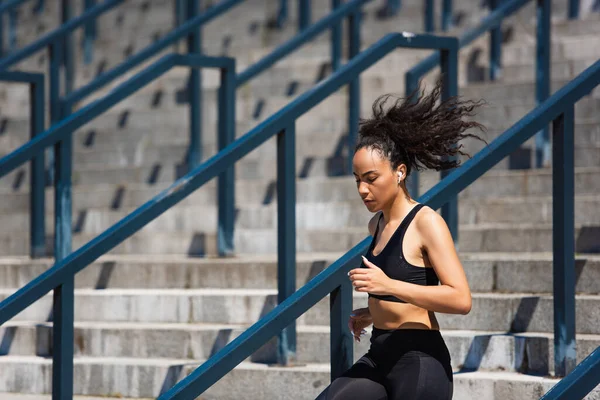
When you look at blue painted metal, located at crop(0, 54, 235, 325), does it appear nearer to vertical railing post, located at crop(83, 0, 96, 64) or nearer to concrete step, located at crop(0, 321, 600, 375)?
concrete step, located at crop(0, 321, 600, 375)

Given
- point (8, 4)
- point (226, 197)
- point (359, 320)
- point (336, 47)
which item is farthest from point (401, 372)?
point (8, 4)

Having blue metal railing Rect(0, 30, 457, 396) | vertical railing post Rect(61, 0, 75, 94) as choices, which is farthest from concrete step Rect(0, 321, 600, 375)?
vertical railing post Rect(61, 0, 75, 94)

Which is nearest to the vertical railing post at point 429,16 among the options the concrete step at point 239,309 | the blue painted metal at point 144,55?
the blue painted metal at point 144,55

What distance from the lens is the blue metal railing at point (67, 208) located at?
4934 mm

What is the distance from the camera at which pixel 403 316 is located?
382cm

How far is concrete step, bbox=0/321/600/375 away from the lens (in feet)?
17.1

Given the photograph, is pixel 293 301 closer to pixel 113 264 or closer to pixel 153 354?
pixel 153 354

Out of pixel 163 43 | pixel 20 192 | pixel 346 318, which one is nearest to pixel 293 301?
pixel 346 318

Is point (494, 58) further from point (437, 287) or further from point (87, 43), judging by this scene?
point (437, 287)

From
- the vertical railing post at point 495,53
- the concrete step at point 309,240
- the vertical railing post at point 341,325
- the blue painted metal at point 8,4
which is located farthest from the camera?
the blue painted metal at point 8,4

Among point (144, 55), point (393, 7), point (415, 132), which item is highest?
point (393, 7)

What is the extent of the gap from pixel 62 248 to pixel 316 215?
4.96 feet

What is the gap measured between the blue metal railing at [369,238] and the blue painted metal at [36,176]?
2101 mm

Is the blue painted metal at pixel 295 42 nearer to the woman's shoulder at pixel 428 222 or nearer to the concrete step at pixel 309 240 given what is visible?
the concrete step at pixel 309 240
